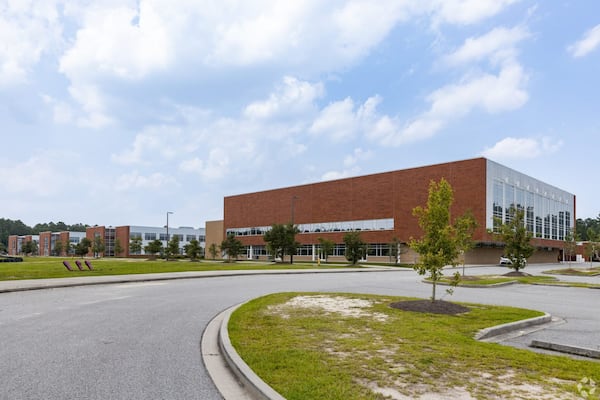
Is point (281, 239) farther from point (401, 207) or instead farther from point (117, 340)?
point (117, 340)

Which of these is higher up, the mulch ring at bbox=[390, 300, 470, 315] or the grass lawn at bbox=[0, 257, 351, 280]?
the mulch ring at bbox=[390, 300, 470, 315]

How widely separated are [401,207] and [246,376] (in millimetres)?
60822

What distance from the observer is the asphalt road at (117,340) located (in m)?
5.70

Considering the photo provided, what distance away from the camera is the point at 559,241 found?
81938 mm

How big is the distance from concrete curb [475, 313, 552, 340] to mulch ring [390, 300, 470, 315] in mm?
1904

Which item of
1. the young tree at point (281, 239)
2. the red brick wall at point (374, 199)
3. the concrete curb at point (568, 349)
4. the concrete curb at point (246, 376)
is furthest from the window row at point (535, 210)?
the concrete curb at point (246, 376)

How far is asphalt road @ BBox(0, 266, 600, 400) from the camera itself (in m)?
5.70

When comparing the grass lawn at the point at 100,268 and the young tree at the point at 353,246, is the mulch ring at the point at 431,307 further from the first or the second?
the young tree at the point at 353,246

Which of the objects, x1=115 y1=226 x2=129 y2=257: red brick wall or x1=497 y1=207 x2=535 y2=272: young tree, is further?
x1=115 y1=226 x2=129 y2=257: red brick wall

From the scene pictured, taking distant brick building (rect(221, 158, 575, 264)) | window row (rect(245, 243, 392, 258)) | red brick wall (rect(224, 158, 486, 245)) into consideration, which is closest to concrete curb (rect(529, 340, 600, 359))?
red brick wall (rect(224, 158, 486, 245))

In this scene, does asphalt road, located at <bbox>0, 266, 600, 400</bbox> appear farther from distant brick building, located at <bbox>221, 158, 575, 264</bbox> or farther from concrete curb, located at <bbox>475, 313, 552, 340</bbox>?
distant brick building, located at <bbox>221, 158, 575, 264</bbox>

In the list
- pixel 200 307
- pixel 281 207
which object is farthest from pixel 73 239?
pixel 200 307

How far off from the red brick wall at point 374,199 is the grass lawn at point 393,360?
51.9 m

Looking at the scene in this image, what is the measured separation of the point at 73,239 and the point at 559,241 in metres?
132
